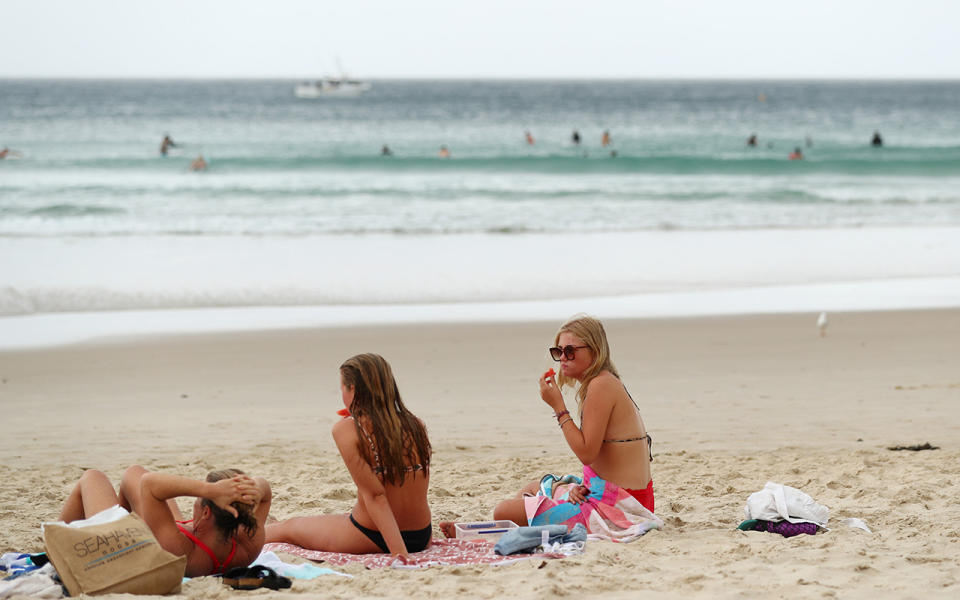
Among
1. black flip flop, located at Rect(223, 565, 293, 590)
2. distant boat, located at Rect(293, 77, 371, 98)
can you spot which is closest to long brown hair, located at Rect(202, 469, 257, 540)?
black flip flop, located at Rect(223, 565, 293, 590)

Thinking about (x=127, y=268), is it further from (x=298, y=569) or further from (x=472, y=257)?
(x=298, y=569)

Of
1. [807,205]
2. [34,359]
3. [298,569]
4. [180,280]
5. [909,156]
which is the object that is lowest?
[298,569]

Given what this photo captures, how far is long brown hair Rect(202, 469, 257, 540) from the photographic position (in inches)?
164

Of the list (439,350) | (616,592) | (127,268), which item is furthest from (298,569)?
(127,268)

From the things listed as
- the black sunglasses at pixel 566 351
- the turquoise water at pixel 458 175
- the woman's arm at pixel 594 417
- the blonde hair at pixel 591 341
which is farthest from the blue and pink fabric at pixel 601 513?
the turquoise water at pixel 458 175

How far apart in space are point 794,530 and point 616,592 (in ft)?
4.40

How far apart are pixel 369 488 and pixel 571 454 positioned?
9.35ft

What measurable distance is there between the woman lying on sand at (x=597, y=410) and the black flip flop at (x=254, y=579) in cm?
142

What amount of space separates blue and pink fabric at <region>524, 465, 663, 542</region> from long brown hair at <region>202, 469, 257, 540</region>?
1.46 m

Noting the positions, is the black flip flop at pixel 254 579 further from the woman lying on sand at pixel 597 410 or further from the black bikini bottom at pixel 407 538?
the woman lying on sand at pixel 597 410

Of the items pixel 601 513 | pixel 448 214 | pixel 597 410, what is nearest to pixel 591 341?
pixel 597 410

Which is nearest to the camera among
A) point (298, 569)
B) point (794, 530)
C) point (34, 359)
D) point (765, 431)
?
point (298, 569)

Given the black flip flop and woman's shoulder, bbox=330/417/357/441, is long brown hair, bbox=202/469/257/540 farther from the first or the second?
woman's shoulder, bbox=330/417/357/441

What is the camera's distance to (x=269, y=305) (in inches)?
488
